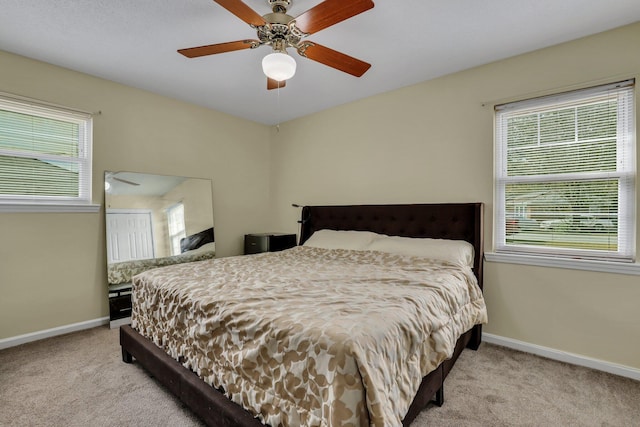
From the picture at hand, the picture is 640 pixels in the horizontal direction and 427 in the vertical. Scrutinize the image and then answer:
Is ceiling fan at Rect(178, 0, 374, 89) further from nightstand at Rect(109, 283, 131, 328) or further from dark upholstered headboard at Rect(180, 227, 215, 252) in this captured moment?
nightstand at Rect(109, 283, 131, 328)

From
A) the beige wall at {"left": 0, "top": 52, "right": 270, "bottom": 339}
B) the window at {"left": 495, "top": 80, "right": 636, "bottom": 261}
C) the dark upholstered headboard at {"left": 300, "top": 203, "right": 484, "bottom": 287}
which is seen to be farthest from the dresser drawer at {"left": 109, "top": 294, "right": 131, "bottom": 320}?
the window at {"left": 495, "top": 80, "right": 636, "bottom": 261}

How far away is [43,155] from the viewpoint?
2773mm

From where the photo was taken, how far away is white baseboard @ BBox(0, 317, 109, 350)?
2.57 metres

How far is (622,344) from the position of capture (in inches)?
84.7

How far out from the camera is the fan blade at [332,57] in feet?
6.31

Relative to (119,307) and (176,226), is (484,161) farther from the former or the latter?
(119,307)

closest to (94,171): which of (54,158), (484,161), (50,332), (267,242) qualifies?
(54,158)

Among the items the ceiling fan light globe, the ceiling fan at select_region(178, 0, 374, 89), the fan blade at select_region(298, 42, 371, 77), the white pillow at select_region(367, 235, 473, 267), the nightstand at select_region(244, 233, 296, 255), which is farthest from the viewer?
the nightstand at select_region(244, 233, 296, 255)

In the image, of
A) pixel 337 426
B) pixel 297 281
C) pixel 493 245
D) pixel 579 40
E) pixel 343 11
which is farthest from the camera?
pixel 493 245

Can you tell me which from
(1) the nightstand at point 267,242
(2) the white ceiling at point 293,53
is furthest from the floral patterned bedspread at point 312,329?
(2) the white ceiling at point 293,53

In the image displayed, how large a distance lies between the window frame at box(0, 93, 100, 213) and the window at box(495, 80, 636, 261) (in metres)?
3.92

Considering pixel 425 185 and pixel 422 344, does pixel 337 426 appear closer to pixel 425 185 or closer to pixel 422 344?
pixel 422 344

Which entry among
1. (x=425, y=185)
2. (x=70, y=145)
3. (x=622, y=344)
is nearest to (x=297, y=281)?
(x=425, y=185)

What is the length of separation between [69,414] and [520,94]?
3.89m
